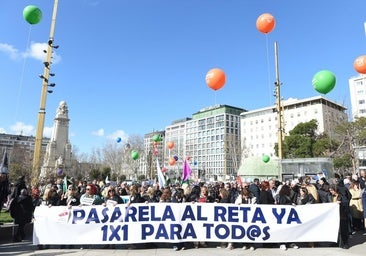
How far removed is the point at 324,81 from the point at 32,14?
13.6 metres

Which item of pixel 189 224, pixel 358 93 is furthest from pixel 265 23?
pixel 358 93

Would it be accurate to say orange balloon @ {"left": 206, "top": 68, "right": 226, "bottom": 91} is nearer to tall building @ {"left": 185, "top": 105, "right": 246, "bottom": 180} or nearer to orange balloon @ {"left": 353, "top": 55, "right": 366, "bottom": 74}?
orange balloon @ {"left": 353, "top": 55, "right": 366, "bottom": 74}

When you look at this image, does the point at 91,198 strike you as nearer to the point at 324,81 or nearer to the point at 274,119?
the point at 324,81

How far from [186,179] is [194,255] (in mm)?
13257

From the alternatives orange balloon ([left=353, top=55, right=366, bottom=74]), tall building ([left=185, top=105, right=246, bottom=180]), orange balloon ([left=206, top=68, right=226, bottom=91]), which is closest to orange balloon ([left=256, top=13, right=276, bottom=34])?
orange balloon ([left=206, top=68, right=226, bottom=91])

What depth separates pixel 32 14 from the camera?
44.7ft

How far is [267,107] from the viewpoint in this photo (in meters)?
116

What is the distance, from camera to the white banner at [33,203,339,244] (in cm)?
861

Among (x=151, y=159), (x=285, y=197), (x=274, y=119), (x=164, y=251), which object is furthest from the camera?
(x=274, y=119)

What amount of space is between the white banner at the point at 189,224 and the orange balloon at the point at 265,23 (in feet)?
32.0

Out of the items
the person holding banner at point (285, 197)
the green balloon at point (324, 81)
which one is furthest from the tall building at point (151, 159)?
the person holding banner at point (285, 197)

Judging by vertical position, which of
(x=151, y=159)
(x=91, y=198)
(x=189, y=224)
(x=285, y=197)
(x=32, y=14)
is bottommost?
(x=189, y=224)

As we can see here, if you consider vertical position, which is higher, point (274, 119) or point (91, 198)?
point (274, 119)

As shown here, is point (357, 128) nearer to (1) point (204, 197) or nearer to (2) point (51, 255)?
(1) point (204, 197)
